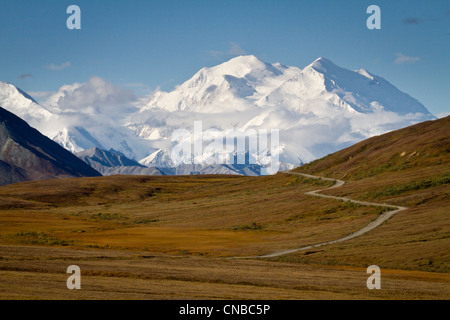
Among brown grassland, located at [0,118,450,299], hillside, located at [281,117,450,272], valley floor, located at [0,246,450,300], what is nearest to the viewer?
valley floor, located at [0,246,450,300]

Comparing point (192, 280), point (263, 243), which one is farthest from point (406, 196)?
point (192, 280)

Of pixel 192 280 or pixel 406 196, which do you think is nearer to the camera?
pixel 192 280

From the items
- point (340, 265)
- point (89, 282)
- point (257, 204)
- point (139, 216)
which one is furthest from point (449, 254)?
point (139, 216)

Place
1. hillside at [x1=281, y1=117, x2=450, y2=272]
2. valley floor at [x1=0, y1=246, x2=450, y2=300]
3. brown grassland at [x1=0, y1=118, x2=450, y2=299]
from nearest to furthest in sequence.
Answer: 1. valley floor at [x1=0, y1=246, x2=450, y2=300]
2. brown grassland at [x1=0, y1=118, x2=450, y2=299]
3. hillside at [x1=281, y1=117, x2=450, y2=272]

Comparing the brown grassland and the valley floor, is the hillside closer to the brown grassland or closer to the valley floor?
the brown grassland

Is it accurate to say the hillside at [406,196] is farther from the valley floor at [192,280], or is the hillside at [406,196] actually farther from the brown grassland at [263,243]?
the valley floor at [192,280]

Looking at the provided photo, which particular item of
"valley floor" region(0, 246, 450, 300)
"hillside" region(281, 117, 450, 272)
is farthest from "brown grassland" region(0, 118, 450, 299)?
"hillside" region(281, 117, 450, 272)

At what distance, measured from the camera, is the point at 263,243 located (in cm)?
9012

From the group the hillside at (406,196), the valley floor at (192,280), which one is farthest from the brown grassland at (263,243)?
the hillside at (406,196)

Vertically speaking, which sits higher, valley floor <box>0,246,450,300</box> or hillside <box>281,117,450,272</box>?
hillside <box>281,117,450,272</box>

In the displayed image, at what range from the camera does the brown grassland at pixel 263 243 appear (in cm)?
4203

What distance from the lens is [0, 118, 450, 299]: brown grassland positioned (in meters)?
42.0

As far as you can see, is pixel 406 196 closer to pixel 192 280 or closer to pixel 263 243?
pixel 263 243

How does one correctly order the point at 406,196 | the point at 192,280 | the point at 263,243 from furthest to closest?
the point at 406,196 < the point at 263,243 < the point at 192,280
